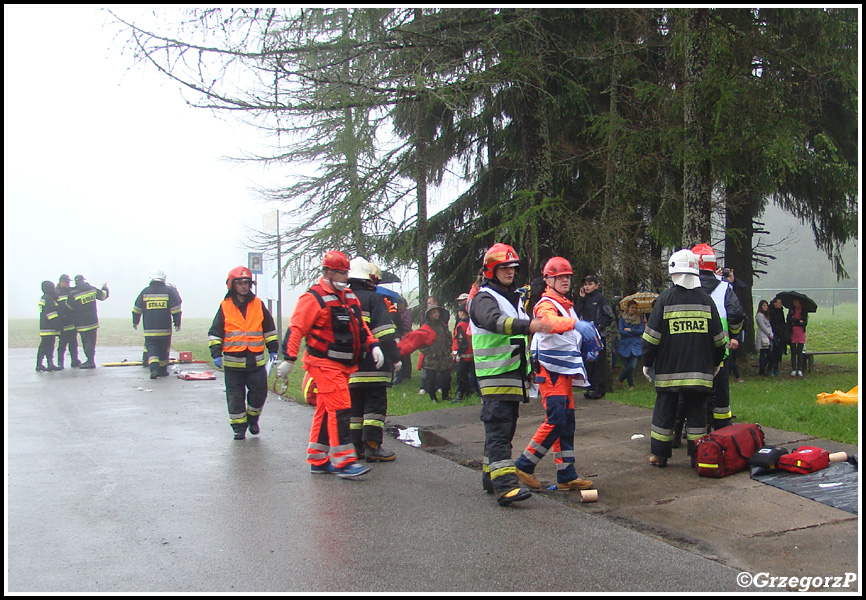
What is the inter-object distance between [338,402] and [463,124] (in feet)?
29.3

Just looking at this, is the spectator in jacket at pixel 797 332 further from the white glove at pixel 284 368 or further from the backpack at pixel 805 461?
the white glove at pixel 284 368

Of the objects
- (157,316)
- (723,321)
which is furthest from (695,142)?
(157,316)

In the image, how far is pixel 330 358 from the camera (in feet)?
22.9

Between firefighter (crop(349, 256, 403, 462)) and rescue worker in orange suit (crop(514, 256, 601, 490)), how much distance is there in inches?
73.6

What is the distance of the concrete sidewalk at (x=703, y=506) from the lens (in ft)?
15.1

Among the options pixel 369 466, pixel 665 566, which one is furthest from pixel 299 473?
pixel 665 566

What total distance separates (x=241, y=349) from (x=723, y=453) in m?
5.47

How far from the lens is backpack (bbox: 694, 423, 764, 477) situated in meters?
6.50

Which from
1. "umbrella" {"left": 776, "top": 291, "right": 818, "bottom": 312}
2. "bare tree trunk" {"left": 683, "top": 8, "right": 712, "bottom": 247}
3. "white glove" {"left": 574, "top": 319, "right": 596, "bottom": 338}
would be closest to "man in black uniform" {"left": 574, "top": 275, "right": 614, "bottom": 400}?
"bare tree trunk" {"left": 683, "top": 8, "right": 712, "bottom": 247}

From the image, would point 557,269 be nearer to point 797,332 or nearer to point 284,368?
point 284,368

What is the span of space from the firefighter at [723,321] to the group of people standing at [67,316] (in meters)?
14.6

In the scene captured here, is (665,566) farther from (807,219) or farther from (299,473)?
(807,219)

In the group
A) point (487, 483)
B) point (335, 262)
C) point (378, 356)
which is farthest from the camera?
point (378, 356)


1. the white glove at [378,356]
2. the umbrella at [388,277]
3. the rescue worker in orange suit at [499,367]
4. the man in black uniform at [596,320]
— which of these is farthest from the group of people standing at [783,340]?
the rescue worker in orange suit at [499,367]
